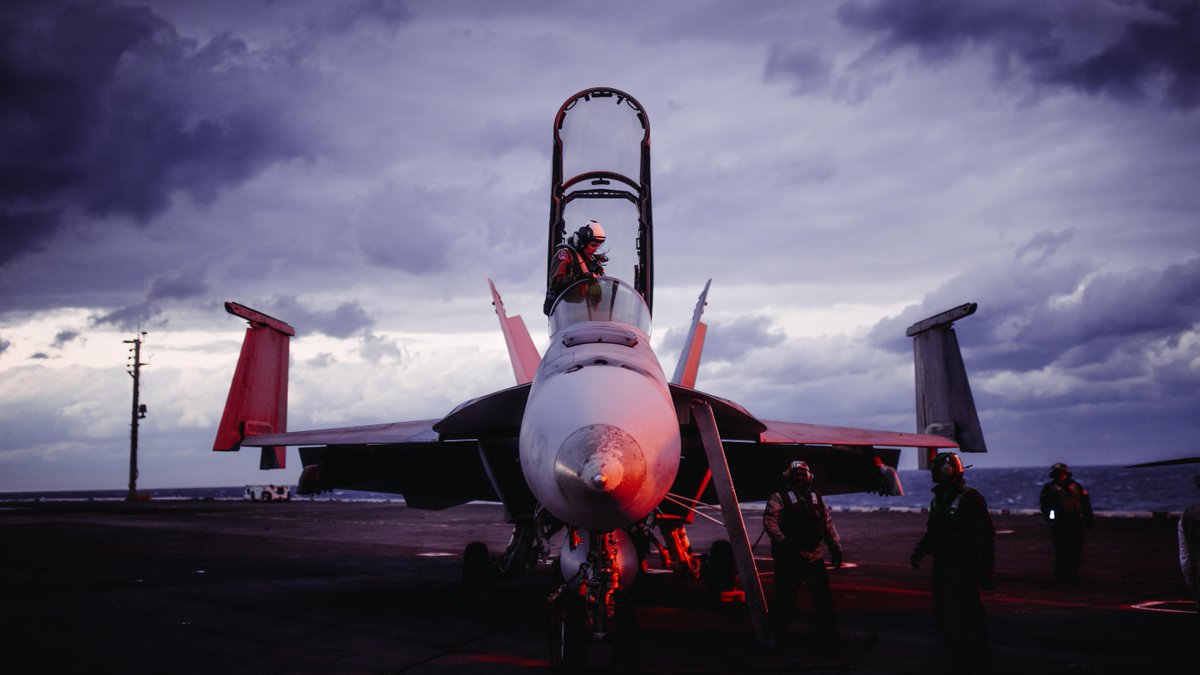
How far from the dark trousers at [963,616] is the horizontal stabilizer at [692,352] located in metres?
Result: 3.19

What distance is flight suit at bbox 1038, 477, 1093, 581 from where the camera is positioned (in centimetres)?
1061

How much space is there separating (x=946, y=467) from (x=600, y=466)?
9.39ft

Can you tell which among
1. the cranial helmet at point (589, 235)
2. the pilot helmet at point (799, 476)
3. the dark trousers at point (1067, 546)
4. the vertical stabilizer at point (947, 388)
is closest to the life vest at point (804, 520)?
the pilot helmet at point (799, 476)

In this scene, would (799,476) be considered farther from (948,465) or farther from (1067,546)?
(1067,546)

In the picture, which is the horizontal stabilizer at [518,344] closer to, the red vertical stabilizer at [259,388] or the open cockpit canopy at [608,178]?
the open cockpit canopy at [608,178]

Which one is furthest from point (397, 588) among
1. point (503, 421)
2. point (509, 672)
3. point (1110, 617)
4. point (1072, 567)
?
point (1072, 567)

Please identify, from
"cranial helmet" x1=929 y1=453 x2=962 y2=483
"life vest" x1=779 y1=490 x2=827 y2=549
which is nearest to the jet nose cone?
"cranial helmet" x1=929 y1=453 x2=962 y2=483

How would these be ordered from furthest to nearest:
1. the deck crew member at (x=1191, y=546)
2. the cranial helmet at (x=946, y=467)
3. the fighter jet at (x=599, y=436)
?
the deck crew member at (x=1191, y=546)
the cranial helmet at (x=946, y=467)
the fighter jet at (x=599, y=436)

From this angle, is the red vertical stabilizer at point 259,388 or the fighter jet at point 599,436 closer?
the fighter jet at point 599,436

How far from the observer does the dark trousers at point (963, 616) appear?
530 centimetres

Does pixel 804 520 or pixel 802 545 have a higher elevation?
pixel 804 520

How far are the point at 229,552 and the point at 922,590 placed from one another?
12.8 m

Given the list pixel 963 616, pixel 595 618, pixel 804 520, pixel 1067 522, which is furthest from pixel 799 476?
pixel 1067 522

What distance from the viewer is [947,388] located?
33.6 feet
